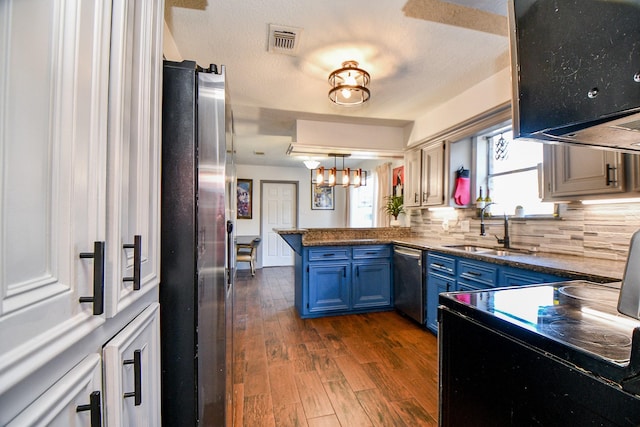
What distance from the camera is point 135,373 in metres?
0.68

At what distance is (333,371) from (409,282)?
1405 millimetres

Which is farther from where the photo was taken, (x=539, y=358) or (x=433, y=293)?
(x=433, y=293)

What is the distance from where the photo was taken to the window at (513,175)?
265 centimetres

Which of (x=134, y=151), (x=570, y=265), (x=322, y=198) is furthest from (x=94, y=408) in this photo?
(x=322, y=198)

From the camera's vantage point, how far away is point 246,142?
4789 millimetres

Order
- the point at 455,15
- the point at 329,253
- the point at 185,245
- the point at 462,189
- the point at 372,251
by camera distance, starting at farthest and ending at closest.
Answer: the point at 372,251 → the point at 329,253 → the point at 462,189 → the point at 455,15 → the point at 185,245

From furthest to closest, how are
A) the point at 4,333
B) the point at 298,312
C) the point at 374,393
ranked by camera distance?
the point at 298,312 < the point at 374,393 < the point at 4,333

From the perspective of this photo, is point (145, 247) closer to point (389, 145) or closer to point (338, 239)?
point (338, 239)

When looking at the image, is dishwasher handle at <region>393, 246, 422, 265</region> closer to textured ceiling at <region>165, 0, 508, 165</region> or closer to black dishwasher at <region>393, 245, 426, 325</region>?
black dishwasher at <region>393, 245, 426, 325</region>

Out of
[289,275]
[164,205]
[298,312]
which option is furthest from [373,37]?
[289,275]

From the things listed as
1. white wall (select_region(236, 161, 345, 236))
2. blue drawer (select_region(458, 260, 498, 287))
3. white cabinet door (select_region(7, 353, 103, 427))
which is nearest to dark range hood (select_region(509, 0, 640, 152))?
white cabinet door (select_region(7, 353, 103, 427))

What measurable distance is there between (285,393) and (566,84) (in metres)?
2.14

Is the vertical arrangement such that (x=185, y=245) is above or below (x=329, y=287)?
above

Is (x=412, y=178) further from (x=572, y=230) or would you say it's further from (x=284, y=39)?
(x=284, y=39)
